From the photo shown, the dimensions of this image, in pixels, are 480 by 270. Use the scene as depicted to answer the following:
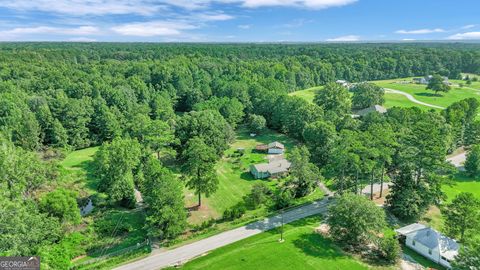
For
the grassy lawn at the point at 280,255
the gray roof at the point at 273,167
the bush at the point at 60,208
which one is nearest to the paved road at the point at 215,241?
the grassy lawn at the point at 280,255

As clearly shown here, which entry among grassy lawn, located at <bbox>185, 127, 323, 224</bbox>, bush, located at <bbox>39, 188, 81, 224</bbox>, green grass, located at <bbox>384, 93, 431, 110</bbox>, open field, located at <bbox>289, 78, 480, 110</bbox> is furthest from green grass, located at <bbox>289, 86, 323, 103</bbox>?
bush, located at <bbox>39, 188, 81, 224</bbox>

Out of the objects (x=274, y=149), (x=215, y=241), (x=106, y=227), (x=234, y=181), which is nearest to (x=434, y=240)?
(x=215, y=241)

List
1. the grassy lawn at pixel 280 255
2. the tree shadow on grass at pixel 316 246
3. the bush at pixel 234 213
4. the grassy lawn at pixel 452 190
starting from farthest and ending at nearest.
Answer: the bush at pixel 234 213
the grassy lawn at pixel 452 190
the tree shadow on grass at pixel 316 246
the grassy lawn at pixel 280 255

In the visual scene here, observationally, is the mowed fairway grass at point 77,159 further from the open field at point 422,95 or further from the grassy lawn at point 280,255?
the open field at point 422,95

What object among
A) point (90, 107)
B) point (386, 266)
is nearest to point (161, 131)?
point (90, 107)

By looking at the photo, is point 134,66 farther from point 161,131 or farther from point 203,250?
point 203,250

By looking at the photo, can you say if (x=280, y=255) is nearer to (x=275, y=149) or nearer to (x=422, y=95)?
(x=275, y=149)
